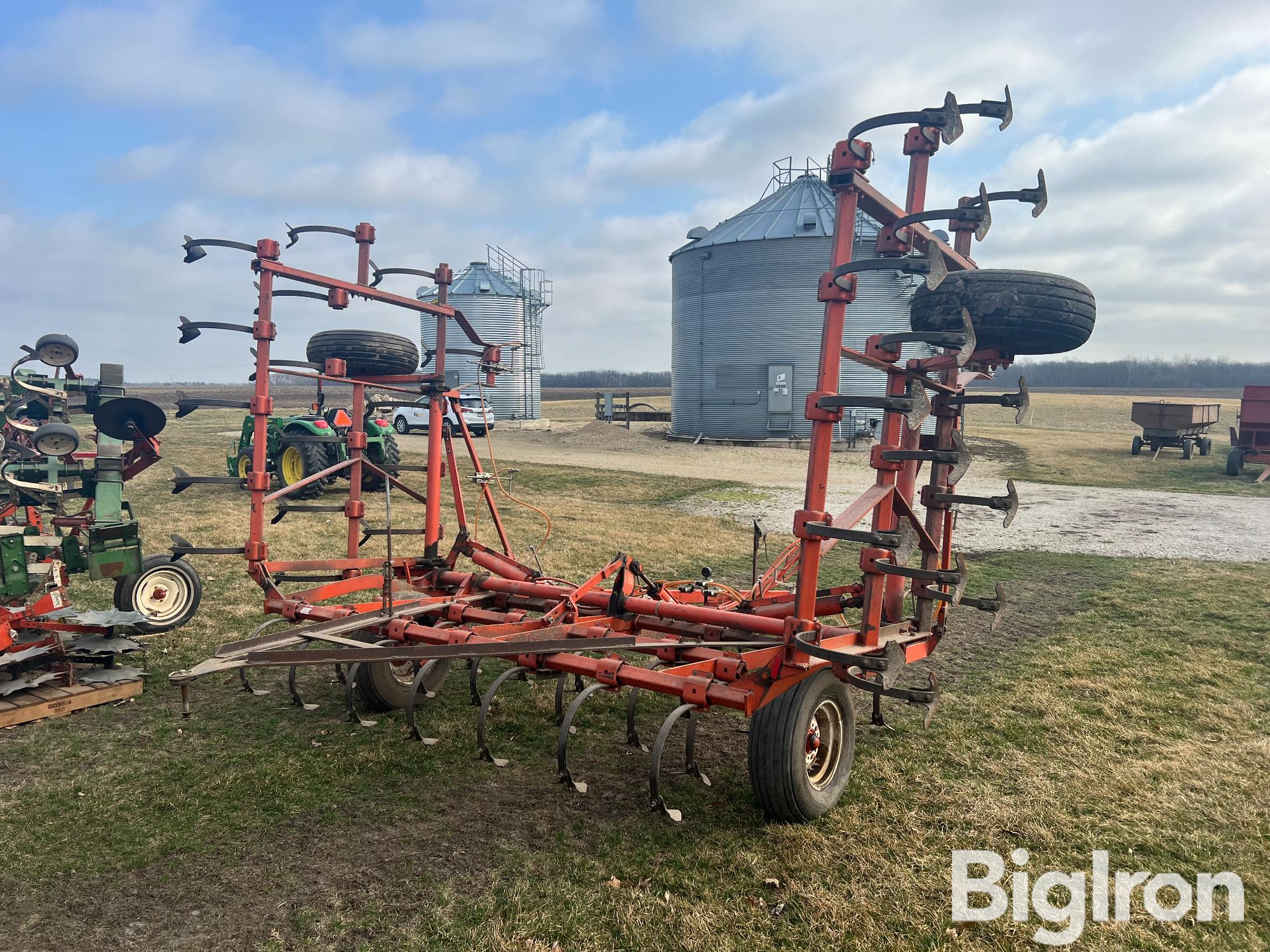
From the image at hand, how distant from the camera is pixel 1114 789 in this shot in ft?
14.4

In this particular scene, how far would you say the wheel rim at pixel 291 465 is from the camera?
15.7 metres

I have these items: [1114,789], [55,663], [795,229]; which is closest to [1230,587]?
[1114,789]

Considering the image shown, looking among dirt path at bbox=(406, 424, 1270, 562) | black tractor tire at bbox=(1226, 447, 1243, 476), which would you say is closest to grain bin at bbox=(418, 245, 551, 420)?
dirt path at bbox=(406, 424, 1270, 562)

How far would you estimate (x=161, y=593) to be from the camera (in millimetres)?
7289

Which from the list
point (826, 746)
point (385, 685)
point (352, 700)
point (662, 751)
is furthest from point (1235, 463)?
point (352, 700)

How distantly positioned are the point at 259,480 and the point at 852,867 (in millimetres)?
4179

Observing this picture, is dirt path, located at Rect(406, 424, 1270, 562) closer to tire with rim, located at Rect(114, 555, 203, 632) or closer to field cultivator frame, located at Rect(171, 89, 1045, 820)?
field cultivator frame, located at Rect(171, 89, 1045, 820)

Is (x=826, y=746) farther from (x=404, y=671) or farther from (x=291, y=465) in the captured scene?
(x=291, y=465)

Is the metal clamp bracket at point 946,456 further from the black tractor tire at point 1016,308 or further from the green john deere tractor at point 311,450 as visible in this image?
the green john deere tractor at point 311,450

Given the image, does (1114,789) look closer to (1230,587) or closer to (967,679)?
(967,679)

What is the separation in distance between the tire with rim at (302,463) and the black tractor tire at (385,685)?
9.26 m

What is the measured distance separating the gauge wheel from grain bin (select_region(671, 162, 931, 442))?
15.5 meters

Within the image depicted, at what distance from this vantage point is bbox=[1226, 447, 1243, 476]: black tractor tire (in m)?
21.1

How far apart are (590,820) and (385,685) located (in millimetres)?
1999
